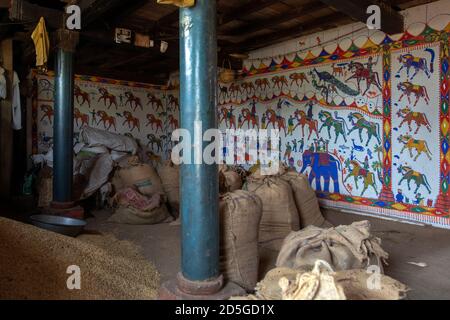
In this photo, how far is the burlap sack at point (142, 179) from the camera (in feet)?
14.9

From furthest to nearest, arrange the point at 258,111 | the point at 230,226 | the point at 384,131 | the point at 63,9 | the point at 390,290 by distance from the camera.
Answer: the point at 258,111, the point at 384,131, the point at 63,9, the point at 230,226, the point at 390,290

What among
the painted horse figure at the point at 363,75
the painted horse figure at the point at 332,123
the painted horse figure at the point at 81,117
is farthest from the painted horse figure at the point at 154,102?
the painted horse figure at the point at 363,75

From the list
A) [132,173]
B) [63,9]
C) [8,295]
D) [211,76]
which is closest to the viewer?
[8,295]

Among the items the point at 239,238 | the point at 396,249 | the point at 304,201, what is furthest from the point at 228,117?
the point at 239,238

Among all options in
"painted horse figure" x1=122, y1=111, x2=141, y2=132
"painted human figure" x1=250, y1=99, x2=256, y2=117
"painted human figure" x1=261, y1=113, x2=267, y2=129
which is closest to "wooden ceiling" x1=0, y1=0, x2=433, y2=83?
"painted human figure" x1=250, y1=99, x2=256, y2=117

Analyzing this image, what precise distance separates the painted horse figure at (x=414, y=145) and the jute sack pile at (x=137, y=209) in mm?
2922

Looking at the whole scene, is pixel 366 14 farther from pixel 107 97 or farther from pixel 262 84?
pixel 107 97

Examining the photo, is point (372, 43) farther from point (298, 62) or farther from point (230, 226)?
point (230, 226)

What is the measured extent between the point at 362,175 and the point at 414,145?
701mm

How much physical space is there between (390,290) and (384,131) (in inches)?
116

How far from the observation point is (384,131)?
13.3 feet

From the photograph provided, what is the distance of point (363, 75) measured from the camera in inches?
166

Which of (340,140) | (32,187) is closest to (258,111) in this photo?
(340,140)

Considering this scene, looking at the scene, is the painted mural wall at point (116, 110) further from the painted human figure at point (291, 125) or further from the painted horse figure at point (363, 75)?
the painted horse figure at point (363, 75)
